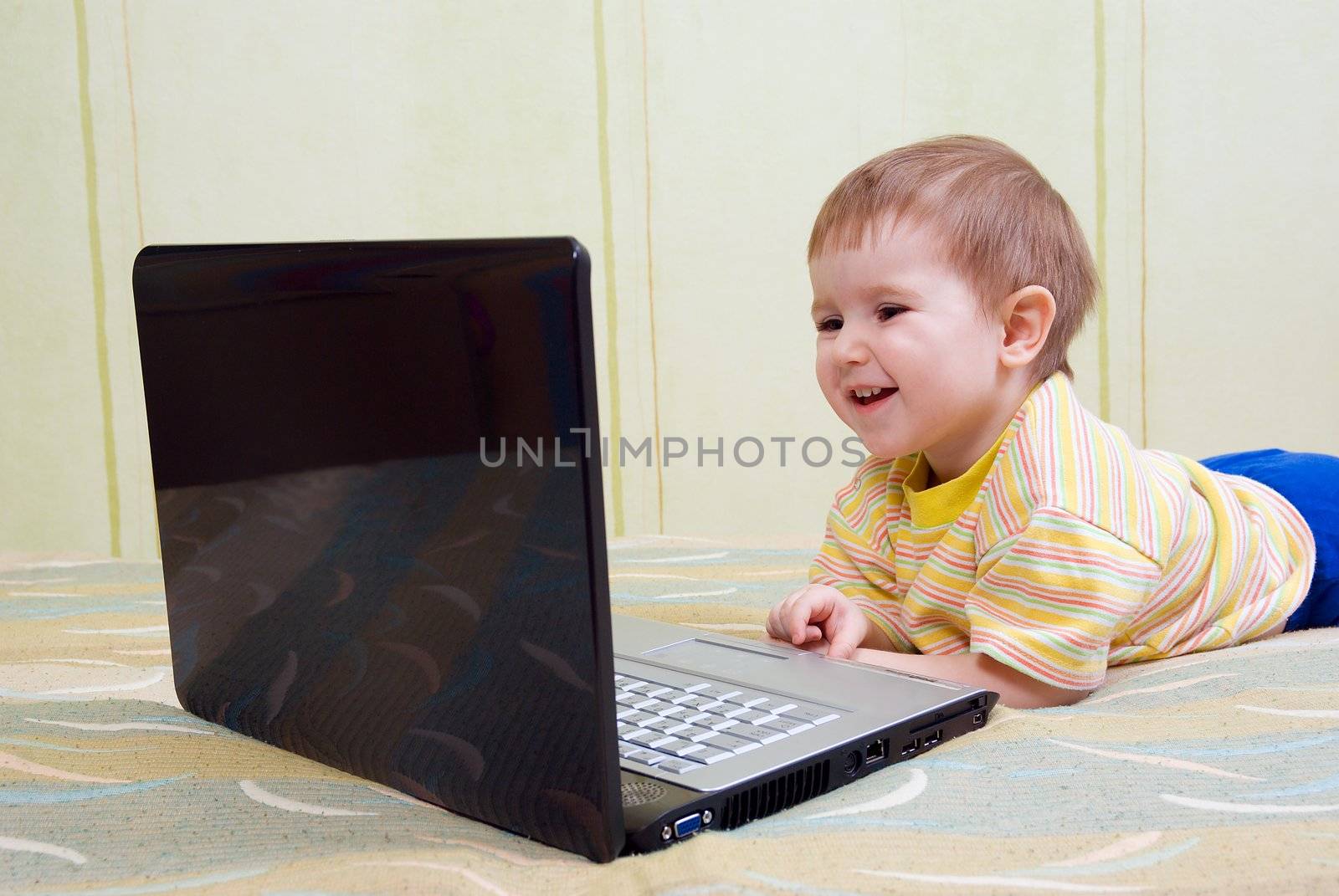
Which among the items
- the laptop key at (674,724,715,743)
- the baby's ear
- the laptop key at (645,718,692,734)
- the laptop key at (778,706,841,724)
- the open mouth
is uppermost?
the baby's ear

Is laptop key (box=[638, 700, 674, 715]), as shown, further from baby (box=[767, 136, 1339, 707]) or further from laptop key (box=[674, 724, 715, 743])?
baby (box=[767, 136, 1339, 707])

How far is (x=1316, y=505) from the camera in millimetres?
1167

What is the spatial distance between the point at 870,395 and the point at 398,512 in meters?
Result: 0.50

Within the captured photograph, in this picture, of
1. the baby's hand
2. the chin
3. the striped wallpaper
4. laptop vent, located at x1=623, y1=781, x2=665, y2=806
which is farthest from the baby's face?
the striped wallpaper

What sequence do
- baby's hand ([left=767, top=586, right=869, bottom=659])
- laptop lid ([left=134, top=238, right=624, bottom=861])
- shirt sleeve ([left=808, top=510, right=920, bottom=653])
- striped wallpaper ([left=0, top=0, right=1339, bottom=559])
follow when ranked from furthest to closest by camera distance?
striped wallpaper ([left=0, top=0, right=1339, bottom=559])
shirt sleeve ([left=808, top=510, right=920, bottom=653])
baby's hand ([left=767, top=586, right=869, bottom=659])
laptop lid ([left=134, top=238, right=624, bottom=861])

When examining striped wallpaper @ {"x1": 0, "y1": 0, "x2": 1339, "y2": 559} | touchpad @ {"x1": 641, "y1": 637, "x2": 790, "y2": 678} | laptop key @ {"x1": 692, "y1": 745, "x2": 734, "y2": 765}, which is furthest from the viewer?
striped wallpaper @ {"x1": 0, "y1": 0, "x2": 1339, "y2": 559}

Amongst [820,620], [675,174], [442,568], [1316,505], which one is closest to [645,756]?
[442,568]

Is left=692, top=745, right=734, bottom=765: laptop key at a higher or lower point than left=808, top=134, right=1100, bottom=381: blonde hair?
lower

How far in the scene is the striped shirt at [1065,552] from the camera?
87cm

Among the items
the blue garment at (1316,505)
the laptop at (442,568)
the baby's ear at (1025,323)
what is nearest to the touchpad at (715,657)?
the laptop at (442,568)

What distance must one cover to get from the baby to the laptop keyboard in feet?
0.61

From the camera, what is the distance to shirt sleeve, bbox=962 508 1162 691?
86cm

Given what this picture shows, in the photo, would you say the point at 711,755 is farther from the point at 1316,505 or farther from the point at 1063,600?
the point at 1316,505

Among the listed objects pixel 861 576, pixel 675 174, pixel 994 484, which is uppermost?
pixel 675 174
